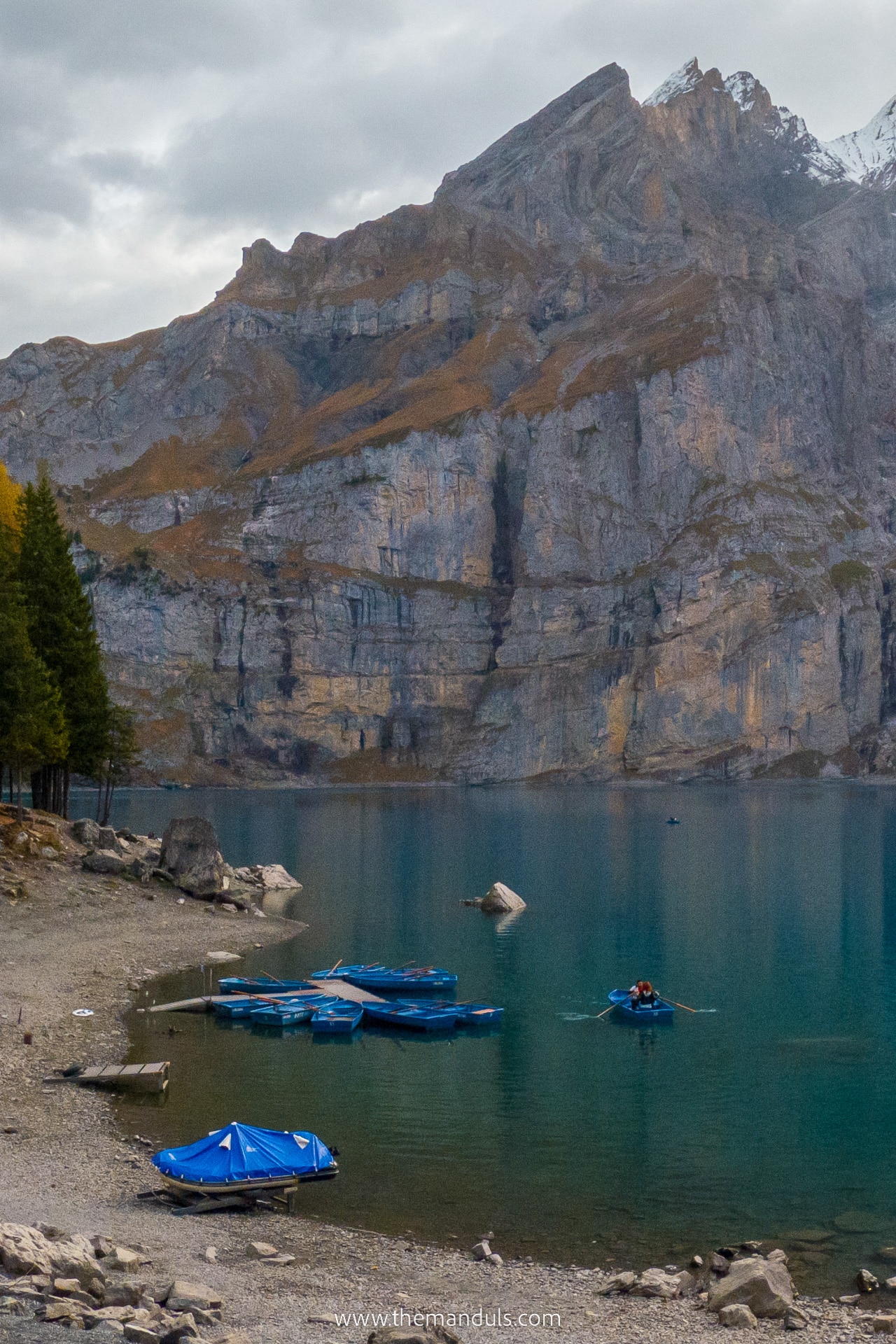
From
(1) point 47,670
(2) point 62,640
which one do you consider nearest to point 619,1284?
(1) point 47,670

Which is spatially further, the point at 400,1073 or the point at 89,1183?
the point at 400,1073

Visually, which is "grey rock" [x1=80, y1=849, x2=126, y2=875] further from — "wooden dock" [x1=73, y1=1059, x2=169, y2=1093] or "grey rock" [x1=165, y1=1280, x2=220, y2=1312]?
"grey rock" [x1=165, y1=1280, x2=220, y2=1312]

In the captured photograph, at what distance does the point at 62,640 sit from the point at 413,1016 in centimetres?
4433

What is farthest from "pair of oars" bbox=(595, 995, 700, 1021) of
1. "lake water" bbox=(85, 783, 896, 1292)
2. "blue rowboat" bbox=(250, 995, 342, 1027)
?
"blue rowboat" bbox=(250, 995, 342, 1027)

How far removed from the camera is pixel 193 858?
78250 mm

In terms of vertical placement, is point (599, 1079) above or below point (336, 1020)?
below

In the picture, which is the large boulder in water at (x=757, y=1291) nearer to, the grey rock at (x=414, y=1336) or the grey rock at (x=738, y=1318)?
the grey rock at (x=738, y=1318)

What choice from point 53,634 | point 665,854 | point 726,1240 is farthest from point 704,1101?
point 665,854

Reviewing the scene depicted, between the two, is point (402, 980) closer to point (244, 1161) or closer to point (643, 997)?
point (643, 997)

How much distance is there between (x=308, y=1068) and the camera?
147 feet

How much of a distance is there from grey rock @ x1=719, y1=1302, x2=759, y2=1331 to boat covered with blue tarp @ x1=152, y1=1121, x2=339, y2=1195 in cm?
1151

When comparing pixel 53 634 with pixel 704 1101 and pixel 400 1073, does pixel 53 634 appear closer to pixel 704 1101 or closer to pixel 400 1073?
pixel 400 1073

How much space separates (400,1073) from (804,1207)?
1667cm

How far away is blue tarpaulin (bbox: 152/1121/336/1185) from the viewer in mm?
30016
